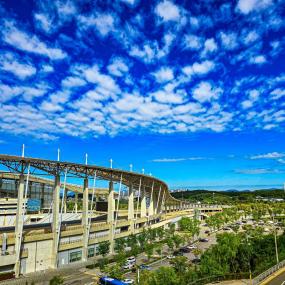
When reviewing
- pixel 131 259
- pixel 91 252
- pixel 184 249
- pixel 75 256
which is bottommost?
pixel 131 259

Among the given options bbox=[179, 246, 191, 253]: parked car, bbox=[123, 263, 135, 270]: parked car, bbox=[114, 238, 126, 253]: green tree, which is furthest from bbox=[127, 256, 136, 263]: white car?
bbox=[179, 246, 191, 253]: parked car

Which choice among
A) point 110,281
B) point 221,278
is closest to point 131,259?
point 110,281

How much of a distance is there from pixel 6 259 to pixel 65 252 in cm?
1334

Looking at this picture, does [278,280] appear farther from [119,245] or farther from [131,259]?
[119,245]

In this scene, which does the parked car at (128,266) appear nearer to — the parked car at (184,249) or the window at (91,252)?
the window at (91,252)

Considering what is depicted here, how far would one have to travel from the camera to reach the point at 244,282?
126 ft

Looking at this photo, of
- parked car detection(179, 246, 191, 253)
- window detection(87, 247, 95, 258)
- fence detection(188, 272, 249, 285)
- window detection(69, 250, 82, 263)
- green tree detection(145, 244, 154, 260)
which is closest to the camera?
fence detection(188, 272, 249, 285)

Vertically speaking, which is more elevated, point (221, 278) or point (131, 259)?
point (221, 278)

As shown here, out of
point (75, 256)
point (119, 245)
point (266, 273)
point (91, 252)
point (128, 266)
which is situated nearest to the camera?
point (266, 273)

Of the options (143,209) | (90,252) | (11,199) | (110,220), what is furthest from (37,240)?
(143,209)

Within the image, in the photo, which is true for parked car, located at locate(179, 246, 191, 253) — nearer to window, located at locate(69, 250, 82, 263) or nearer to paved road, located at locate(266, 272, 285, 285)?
window, located at locate(69, 250, 82, 263)

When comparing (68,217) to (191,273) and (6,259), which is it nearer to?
(6,259)

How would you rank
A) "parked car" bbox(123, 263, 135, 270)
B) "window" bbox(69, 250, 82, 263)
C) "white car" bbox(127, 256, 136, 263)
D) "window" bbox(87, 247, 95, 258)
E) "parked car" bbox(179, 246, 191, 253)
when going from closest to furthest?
"parked car" bbox(123, 263, 135, 270)
"window" bbox(69, 250, 82, 263)
"white car" bbox(127, 256, 136, 263)
"window" bbox(87, 247, 95, 258)
"parked car" bbox(179, 246, 191, 253)

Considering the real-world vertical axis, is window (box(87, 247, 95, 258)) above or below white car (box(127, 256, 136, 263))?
above
